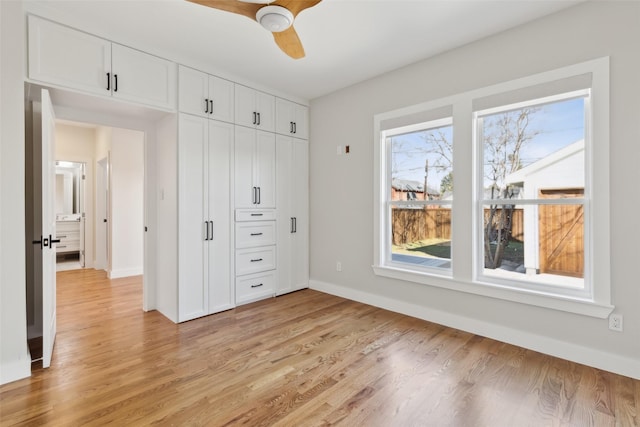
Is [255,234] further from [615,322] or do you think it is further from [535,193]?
[615,322]

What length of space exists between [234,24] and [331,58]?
1056mm

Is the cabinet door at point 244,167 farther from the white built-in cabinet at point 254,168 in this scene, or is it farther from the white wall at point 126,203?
the white wall at point 126,203

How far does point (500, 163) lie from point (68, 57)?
3.88 m

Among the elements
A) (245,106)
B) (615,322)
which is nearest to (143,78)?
(245,106)

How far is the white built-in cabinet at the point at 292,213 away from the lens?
167 inches

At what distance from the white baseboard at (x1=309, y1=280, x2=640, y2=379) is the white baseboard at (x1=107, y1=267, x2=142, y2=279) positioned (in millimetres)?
A: 3961

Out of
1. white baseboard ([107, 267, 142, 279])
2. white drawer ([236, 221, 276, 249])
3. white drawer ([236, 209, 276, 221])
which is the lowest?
white baseboard ([107, 267, 142, 279])

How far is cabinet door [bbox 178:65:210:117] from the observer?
10.6 feet

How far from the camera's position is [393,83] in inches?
141

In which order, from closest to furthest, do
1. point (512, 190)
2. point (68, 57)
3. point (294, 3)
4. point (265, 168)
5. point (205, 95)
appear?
point (294, 3) → point (68, 57) → point (512, 190) → point (205, 95) → point (265, 168)

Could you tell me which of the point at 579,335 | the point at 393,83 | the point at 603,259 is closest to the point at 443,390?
the point at 579,335

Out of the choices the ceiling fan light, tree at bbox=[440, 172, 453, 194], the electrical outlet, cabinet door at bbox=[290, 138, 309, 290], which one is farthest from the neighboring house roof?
cabinet door at bbox=[290, 138, 309, 290]

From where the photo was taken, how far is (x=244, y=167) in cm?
380

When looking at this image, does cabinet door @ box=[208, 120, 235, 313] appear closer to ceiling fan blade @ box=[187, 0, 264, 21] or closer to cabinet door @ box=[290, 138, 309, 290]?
cabinet door @ box=[290, 138, 309, 290]
